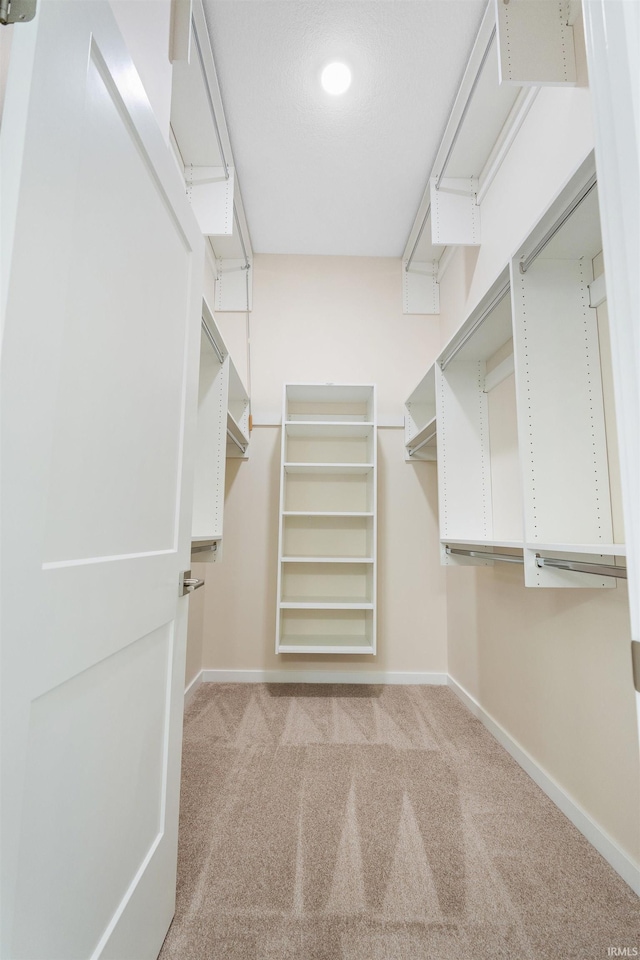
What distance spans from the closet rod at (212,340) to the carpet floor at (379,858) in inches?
70.7

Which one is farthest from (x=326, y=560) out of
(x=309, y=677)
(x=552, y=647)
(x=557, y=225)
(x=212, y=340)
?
(x=557, y=225)

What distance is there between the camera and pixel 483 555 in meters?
1.92

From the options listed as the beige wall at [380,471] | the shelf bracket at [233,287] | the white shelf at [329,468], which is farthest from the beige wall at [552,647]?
the shelf bracket at [233,287]

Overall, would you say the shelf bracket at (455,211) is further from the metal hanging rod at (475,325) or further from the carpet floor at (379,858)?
the carpet floor at (379,858)

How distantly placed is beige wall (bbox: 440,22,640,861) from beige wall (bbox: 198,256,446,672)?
0.50m

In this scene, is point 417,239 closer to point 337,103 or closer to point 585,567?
point 337,103

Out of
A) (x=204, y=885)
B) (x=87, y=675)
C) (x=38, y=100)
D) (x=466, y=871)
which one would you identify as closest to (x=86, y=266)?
(x=38, y=100)

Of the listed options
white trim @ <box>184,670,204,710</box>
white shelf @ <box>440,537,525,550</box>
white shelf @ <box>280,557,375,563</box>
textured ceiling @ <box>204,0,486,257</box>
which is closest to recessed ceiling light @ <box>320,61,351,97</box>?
textured ceiling @ <box>204,0,486,257</box>

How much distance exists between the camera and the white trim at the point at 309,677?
3.01 m

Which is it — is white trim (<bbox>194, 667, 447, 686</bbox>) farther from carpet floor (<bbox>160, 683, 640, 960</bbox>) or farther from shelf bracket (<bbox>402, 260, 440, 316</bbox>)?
shelf bracket (<bbox>402, 260, 440, 316</bbox>)

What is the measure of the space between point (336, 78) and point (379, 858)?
3.05 m

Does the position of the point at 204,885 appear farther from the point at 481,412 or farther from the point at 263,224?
the point at 263,224

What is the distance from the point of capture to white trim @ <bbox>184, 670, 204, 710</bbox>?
2617mm

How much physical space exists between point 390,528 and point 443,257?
1.99 metres
